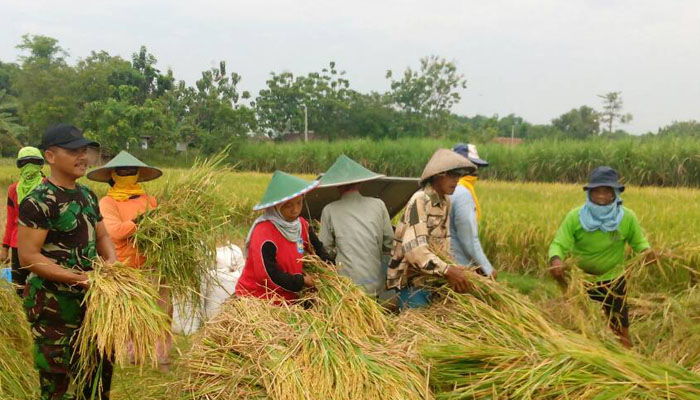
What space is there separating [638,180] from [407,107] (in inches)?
976

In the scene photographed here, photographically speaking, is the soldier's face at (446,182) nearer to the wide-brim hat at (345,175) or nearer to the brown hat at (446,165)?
the brown hat at (446,165)

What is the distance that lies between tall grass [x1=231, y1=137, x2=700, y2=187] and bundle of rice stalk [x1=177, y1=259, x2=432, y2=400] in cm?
1554

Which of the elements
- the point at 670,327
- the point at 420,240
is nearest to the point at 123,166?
the point at 420,240

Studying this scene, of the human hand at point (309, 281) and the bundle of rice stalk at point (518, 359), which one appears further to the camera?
the human hand at point (309, 281)

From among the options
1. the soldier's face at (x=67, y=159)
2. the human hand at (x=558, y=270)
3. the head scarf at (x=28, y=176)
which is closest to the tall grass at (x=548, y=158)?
the human hand at (x=558, y=270)

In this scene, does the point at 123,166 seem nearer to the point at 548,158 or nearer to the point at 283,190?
the point at 283,190

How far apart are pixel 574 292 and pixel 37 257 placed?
3.06 meters

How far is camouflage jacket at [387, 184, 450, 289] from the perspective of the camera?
321cm

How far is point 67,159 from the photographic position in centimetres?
262

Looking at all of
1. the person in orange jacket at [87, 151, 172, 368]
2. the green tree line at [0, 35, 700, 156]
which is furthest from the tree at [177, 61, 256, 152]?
the person in orange jacket at [87, 151, 172, 368]

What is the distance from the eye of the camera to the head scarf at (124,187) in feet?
12.2

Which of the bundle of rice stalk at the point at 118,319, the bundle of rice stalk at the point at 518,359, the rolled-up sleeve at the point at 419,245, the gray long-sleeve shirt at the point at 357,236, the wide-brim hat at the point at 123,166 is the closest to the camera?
the bundle of rice stalk at the point at 518,359

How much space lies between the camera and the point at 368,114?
3912 centimetres

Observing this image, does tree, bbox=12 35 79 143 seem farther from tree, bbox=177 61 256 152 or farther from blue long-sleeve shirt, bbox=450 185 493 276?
blue long-sleeve shirt, bbox=450 185 493 276
